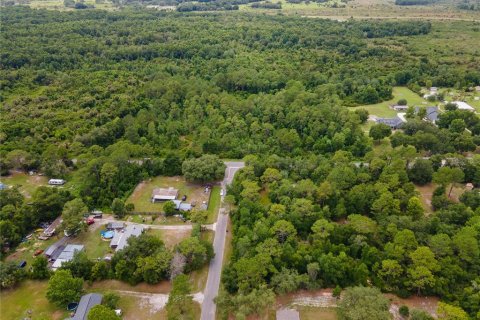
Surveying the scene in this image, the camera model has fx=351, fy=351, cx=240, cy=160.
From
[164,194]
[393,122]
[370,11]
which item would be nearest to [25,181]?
[164,194]

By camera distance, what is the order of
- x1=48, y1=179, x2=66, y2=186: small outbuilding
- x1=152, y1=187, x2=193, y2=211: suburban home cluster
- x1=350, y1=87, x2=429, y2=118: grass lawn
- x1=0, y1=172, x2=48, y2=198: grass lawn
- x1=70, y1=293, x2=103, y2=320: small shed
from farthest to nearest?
x1=350, y1=87, x2=429, y2=118: grass lawn
x1=48, y1=179, x2=66, y2=186: small outbuilding
x1=0, y1=172, x2=48, y2=198: grass lawn
x1=152, y1=187, x2=193, y2=211: suburban home cluster
x1=70, y1=293, x2=103, y2=320: small shed

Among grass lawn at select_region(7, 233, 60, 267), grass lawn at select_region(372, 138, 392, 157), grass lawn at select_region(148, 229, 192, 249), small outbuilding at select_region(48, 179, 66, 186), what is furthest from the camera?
grass lawn at select_region(372, 138, 392, 157)

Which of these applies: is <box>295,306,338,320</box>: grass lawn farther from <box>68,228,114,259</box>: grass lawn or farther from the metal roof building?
the metal roof building

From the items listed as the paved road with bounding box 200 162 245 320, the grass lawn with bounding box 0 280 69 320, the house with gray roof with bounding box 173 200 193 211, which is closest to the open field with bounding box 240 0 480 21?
the house with gray roof with bounding box 173 200 193 211

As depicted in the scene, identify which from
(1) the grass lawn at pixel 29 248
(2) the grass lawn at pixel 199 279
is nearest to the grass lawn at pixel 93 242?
(1) the grass lawn at pixel 29 248

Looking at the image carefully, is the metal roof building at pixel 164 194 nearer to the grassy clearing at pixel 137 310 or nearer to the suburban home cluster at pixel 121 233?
the suburban home cluster at pixel 121 233
